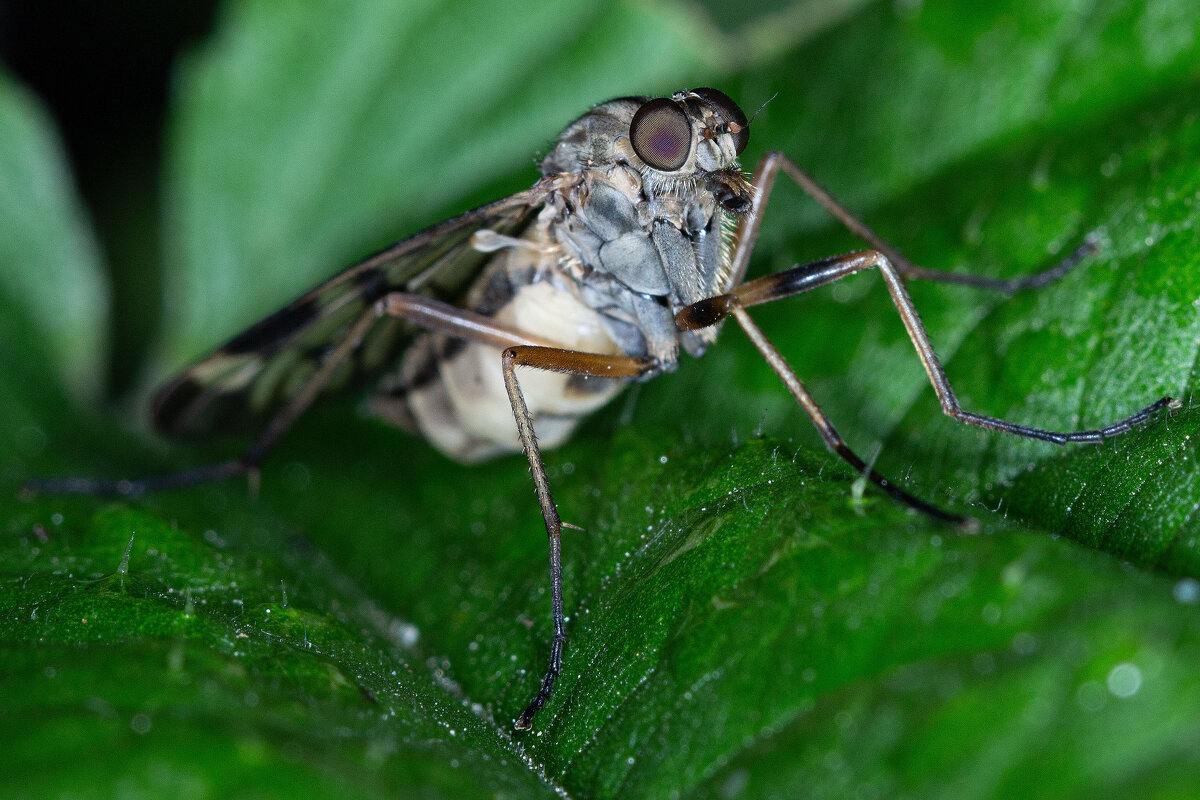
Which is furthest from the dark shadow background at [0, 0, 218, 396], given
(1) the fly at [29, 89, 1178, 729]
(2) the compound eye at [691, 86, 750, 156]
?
(2) the compound eye at [691, 86, 750, 156]

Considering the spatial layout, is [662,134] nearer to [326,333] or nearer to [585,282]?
[585,282]

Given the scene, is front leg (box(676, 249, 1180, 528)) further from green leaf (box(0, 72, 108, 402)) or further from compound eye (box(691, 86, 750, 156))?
green leaf (box(0, 72, 108, 402))

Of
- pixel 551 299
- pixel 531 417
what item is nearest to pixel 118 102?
pixel 551 299

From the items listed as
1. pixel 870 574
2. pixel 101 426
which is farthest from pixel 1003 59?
pixel 101 426

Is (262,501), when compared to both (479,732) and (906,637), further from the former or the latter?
(906,637)

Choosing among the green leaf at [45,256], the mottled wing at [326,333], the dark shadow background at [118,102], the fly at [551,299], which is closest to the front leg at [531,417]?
the fly at [551,299]

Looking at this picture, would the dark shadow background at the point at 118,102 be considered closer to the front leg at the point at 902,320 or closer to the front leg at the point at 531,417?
the front leg at the point at 531,417
